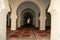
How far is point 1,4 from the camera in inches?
291

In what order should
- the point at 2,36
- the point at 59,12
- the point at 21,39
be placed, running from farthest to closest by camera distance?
the point at 21,39 < the point at 2,36 < the point at 59,12

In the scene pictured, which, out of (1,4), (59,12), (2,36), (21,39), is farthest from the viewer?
(21,39)

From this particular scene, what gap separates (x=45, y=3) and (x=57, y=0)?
8271mm

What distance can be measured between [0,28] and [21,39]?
2.25 m

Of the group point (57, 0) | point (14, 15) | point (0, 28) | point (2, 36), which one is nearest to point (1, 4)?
point (0, 28)

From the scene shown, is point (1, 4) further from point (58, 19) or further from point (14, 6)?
point (14, 6)

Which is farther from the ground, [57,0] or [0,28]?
[57,0]

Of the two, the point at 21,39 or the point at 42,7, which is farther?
the point at 42,7

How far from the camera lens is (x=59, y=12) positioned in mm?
6270

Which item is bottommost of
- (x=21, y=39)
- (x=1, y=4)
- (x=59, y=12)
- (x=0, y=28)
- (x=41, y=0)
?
(x=21, y=39)

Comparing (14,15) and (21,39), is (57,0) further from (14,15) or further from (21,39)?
(14,15)

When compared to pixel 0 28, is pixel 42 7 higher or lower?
higher

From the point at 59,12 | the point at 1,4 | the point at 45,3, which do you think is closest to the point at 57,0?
the point at 59,12

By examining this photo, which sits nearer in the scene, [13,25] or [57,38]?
[57,38]
